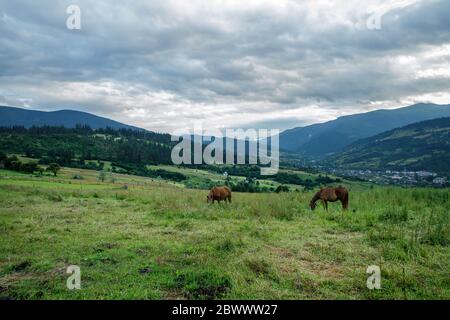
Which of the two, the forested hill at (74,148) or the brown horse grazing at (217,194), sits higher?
the forested hill at (74,148)

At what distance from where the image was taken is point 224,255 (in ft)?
30.4

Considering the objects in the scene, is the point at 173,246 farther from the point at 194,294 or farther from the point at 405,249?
the point at 405,249

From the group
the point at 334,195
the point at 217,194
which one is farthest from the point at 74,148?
the point at 334,195

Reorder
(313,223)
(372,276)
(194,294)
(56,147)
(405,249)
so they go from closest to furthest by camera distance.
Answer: (194,294)
(372,276)
(405,249)
(313,223)
(56,147)

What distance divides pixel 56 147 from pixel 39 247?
154031mm

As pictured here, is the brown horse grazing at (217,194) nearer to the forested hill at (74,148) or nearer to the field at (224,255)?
the field at (224,255)

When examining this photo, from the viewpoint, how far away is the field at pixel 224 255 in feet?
22.5

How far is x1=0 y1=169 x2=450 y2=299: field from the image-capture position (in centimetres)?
686

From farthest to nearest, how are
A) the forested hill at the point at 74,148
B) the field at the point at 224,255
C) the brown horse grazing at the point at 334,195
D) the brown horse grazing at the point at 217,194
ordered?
the forested hill at the point at 74,148 → the brown horse grazing at the point at 217,194 → the brown horse grazing at the point at 334,195 → the field at the point at 224,255

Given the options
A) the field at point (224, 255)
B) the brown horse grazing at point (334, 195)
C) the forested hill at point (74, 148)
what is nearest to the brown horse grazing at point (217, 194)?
the field at point (224, 255)

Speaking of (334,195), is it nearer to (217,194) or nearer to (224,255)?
(217,194)
